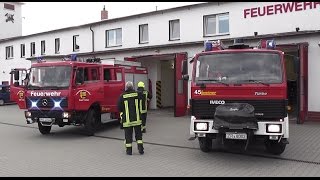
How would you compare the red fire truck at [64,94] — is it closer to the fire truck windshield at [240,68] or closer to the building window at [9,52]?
the fire truck windshield at [240,68]

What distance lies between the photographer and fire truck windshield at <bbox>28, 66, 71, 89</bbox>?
11508 millimetres

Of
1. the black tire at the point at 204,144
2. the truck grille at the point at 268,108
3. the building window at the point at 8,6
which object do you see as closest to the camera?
the truck grille at the point at 268,108

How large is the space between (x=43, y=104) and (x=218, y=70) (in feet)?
20.0

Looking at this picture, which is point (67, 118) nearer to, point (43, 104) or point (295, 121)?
point (43, 104)

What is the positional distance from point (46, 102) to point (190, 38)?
375 inches

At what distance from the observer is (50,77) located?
461 inches

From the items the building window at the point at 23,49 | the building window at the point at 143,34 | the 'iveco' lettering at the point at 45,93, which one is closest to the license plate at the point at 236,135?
the 'iveco' lettering at the point at 45,93

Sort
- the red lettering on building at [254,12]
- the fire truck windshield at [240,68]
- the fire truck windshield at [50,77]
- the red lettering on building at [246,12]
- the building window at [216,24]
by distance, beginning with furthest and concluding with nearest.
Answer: the building window at [216,24] → the red lettering on building at [246,12] → the red lettering on building at [254,12] → the fire truck windshield at [50,77] → the fire truck windshield at [240,68]

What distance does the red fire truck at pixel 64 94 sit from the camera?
11.3 m

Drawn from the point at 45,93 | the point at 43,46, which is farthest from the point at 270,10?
the point at 43,46

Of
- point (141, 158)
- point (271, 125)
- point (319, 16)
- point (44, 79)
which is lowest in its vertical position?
point (141, 158)

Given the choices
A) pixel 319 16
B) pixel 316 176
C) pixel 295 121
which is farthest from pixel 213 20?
pixel 316 176

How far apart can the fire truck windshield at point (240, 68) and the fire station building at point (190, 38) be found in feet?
5.25

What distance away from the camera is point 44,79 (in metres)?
11.7
